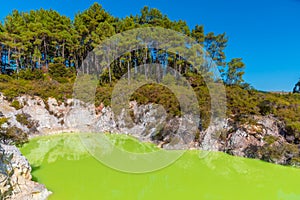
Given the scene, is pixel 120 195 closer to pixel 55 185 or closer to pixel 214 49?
pixel 55 185

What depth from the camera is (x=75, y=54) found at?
19.9 meters

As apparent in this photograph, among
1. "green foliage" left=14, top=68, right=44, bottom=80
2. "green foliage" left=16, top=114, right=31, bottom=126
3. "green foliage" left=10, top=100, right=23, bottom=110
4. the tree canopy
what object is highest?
the tree canopy

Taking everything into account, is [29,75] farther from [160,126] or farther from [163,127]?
[163,127]

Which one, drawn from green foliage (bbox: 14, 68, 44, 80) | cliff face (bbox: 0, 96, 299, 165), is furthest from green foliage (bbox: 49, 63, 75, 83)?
cliff face (bbox: 0, 96, 299, 165)

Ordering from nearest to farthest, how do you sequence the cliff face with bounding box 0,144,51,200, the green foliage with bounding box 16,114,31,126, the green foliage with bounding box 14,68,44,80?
1. the cliff face with bounding box 0,144,51,200
2. the green foliage with bounding box 16,114,31,126
3. the green foliage with bounding box 14,68,44,80

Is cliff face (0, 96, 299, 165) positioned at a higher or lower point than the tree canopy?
lower

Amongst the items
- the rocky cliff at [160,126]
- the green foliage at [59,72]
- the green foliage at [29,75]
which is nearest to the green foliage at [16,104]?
the rocky cliff at [160,126]

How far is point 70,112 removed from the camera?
41.7ft

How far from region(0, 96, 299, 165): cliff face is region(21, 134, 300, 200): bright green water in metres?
0.66

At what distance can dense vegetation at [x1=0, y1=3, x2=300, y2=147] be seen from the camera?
1292 cm

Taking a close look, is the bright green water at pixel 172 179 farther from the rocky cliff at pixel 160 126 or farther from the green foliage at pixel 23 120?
the green foliage at pixel 23 120

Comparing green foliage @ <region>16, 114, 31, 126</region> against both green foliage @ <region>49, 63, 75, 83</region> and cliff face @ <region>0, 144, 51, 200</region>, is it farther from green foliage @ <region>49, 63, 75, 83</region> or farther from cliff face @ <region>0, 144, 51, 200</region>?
cliff face @ <region>0, 144, 51, 200</region>

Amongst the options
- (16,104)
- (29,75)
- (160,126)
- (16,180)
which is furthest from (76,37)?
(16,180)

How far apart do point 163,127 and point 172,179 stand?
4.22 metres
